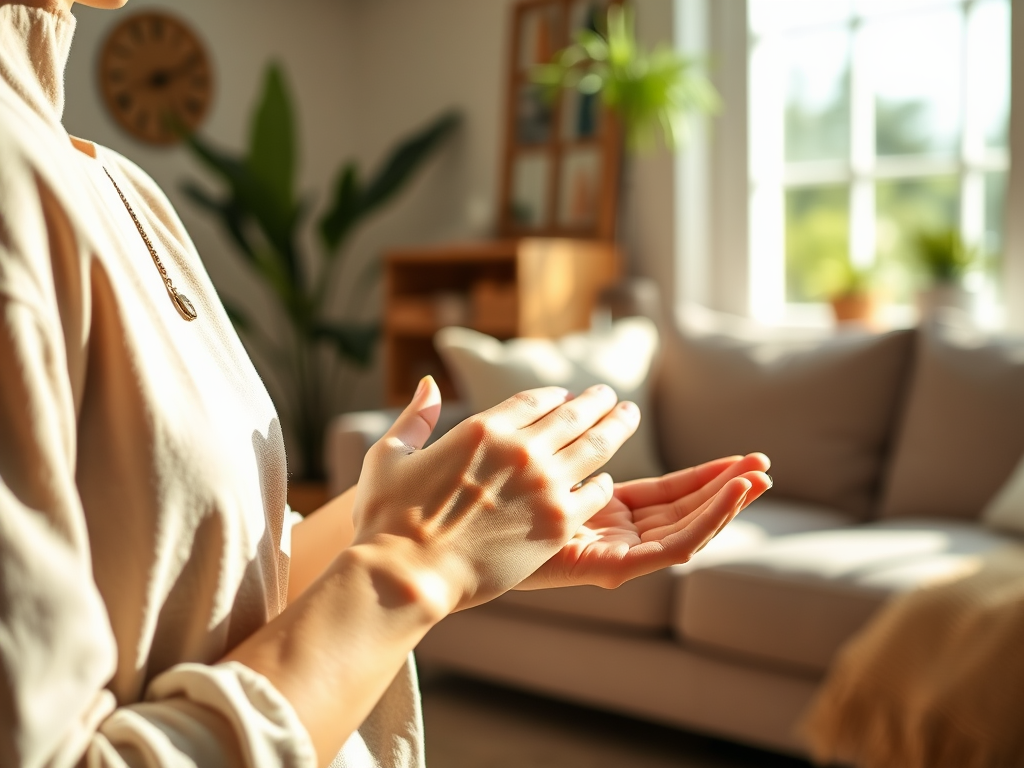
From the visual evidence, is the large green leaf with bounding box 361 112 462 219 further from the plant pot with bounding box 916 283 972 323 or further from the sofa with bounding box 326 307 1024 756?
the plant pot with bounding box 916 283 972 323

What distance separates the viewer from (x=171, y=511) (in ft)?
1.57

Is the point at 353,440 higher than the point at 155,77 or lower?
lower

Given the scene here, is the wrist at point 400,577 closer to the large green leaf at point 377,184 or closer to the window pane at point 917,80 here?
the window pane at point 917,80

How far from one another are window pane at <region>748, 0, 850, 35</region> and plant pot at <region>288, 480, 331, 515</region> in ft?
7.40

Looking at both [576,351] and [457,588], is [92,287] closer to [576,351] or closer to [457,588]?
[457,588]

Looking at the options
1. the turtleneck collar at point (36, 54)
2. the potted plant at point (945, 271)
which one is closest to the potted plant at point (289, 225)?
the potted plant at point (945, 271)

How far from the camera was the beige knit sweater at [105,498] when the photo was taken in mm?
418

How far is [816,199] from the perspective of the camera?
361 cm

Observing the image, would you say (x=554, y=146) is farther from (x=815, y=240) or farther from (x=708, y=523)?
(x=708, y=523)

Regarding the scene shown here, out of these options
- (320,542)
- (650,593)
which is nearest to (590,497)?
(320,542)

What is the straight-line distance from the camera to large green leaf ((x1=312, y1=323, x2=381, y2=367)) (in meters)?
3.97

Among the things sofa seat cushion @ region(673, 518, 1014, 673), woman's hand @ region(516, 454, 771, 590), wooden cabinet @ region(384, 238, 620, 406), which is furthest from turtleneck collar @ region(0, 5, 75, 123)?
wooden cabinet @ region(384, 238, 620, 406)

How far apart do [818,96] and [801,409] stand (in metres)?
1.26

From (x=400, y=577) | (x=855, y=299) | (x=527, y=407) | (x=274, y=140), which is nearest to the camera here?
(x=400, y=577)
